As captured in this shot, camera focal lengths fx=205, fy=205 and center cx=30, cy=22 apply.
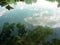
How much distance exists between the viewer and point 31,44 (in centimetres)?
320

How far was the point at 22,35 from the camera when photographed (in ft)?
10.7

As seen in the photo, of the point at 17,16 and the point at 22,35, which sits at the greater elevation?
the point at 17,16

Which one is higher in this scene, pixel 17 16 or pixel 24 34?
pixel 17 16

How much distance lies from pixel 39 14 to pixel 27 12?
197 millimetres

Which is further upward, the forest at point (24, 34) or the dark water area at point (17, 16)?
the dark water area at point (17, 16)

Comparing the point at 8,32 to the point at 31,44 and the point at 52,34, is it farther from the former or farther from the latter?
the point at 52,34

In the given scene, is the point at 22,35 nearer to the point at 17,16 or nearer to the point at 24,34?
the point at 24,34

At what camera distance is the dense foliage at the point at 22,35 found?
10.6 feet

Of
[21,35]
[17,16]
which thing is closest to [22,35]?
[21,35]

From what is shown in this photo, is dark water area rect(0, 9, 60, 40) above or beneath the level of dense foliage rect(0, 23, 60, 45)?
above

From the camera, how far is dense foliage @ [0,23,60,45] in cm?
323

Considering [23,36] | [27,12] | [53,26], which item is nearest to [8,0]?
Answer: [27,12]

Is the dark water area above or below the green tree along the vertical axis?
above

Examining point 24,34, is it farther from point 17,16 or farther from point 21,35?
point 17,16
